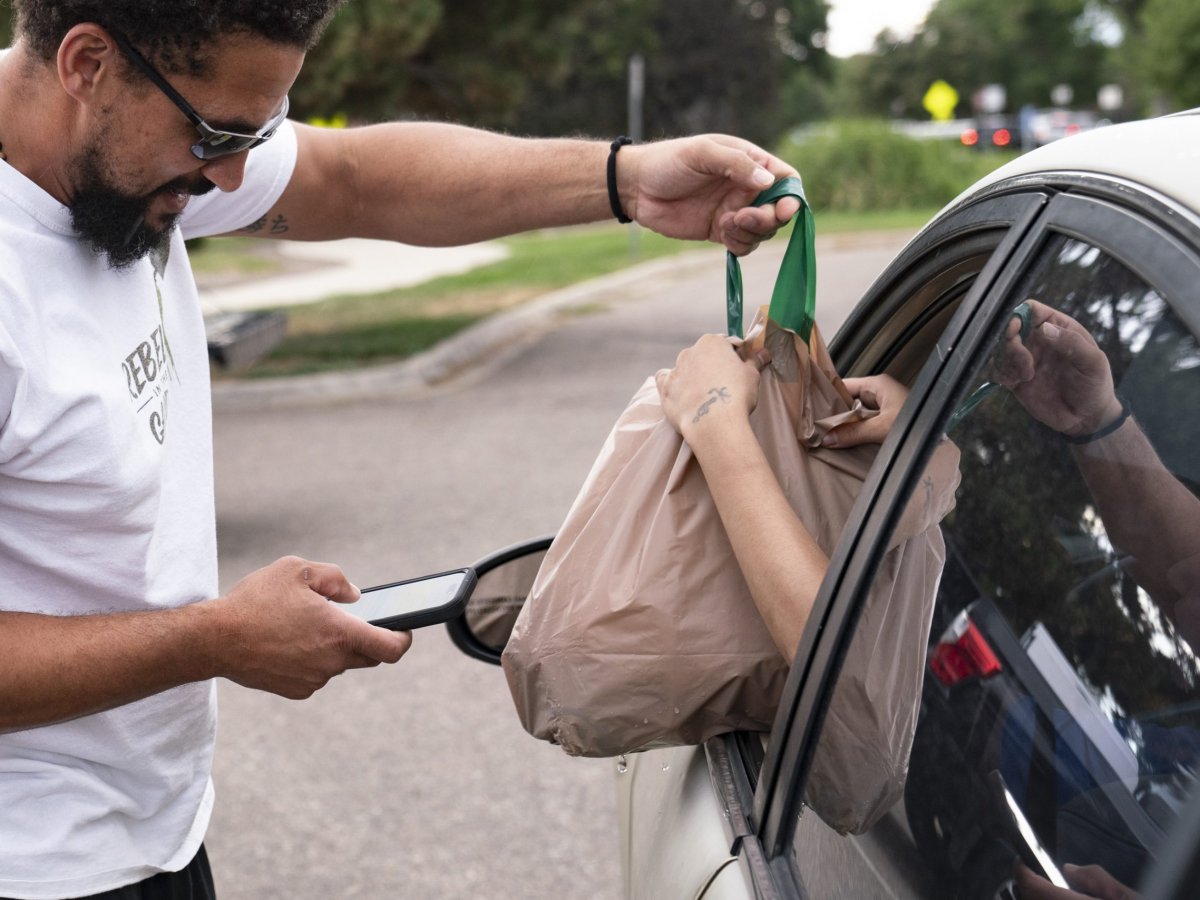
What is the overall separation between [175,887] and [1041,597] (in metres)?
1.21

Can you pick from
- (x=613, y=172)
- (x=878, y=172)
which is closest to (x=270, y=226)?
(x=613, y=172)

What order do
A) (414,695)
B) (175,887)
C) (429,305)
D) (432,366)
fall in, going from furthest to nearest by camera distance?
(429,305) → (432,366) → (414,695) → (175,887)

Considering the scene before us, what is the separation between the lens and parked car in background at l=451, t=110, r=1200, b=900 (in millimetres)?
1000

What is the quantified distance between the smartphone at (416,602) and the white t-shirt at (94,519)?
0.25 m

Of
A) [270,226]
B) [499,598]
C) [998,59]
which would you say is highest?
[270,226]

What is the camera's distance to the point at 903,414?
138 centimetres

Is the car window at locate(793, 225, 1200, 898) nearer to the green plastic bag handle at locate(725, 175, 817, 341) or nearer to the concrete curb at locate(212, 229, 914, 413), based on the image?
the green plastic bag handle at locate(725, 175, 817, 341)

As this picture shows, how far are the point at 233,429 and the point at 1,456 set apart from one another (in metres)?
7.12

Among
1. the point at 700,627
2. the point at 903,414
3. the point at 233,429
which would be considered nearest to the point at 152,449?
the point at 700,627

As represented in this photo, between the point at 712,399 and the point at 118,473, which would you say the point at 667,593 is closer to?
the point at 712,399

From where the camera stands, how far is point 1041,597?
→ 1187mm

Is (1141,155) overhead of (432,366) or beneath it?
overhead

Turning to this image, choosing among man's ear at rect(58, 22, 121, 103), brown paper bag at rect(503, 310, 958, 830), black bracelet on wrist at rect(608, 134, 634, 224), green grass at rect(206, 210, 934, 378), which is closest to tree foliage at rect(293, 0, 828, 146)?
black bracelet on wrist at rect(608, 134, 634, 224)

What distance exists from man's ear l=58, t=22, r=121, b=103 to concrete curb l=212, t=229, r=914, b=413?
7.68m
